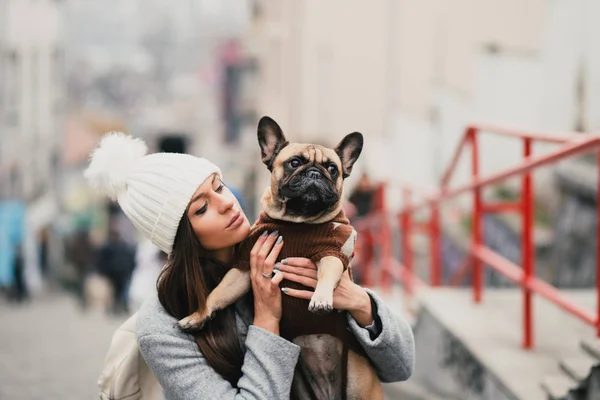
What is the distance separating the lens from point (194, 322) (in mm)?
2309

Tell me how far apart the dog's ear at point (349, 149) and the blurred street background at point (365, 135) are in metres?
0.30

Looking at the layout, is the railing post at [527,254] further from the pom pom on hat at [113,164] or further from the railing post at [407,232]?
the railing post at [407,232]

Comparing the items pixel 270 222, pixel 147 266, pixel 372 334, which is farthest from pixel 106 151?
pixel 147 266

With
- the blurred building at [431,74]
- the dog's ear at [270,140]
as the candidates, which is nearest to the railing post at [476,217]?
the dog's ear at [270,140]

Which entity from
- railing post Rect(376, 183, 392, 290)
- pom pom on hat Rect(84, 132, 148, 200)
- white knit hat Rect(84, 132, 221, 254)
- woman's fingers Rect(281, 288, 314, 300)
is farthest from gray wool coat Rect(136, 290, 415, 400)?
railing post Rect(376, 183, 392, 290)

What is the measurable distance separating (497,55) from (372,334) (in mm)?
10699

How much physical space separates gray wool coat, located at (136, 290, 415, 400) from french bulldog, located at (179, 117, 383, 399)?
0.21 feet

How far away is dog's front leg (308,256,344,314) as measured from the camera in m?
2.22

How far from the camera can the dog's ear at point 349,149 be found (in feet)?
8.04

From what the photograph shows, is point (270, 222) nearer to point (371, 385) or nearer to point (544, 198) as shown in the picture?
point (371, 385)

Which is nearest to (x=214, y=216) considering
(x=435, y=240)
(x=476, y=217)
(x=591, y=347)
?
(x=591, y=347)

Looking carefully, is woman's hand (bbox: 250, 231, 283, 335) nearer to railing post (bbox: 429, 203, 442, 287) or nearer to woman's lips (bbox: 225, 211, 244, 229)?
woman's lips (bbox: 225, 211, 244, 229)

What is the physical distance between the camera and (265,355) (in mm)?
2232

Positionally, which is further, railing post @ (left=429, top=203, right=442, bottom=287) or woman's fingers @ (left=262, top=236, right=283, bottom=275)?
railing post @ (left=429, top=203, right=442, bottom=287)
